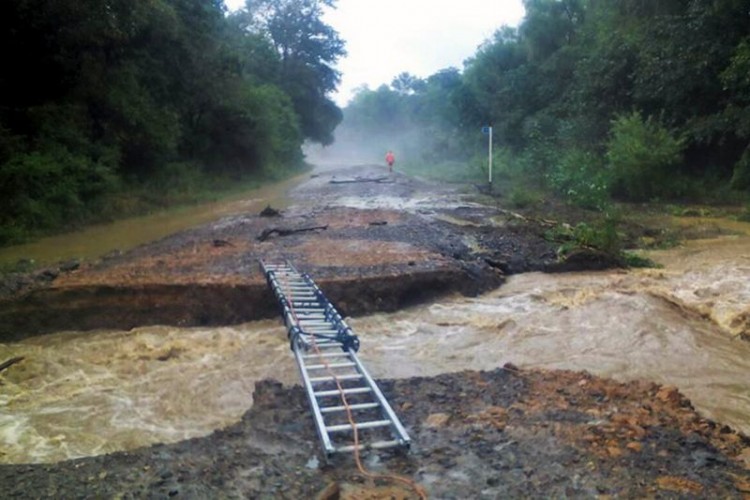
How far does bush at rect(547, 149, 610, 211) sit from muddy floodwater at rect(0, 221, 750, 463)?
793 centimetres

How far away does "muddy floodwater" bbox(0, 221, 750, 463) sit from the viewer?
4926mm

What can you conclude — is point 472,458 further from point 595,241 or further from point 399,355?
point 595,241

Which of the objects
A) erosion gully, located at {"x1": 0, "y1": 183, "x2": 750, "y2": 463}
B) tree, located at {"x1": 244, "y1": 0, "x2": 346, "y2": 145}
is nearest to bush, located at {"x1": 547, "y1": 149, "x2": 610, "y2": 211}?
erosion gully, located at {"x1": 0, "y1": 183, "x2": 750, "y2": 463}

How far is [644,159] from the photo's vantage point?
56.6 ft

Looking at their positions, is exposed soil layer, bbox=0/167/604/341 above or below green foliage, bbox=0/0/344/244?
below

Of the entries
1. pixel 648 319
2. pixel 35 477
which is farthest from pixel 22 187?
pixel 648 319

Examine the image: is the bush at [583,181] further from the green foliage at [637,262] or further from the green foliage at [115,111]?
the green foliage at [115,111]

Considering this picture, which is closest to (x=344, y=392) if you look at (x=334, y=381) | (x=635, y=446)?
(x=334, y=381)

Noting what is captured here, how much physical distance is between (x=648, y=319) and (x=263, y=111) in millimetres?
25574

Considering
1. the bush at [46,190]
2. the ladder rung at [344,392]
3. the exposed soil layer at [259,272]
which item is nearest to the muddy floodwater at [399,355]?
the exposed soil layer at [259,272]

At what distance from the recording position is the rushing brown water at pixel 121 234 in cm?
1184

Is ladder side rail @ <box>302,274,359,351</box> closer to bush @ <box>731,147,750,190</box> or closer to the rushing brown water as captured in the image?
the rushing brown water

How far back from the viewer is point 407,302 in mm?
8102

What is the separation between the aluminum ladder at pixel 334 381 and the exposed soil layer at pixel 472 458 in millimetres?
135
